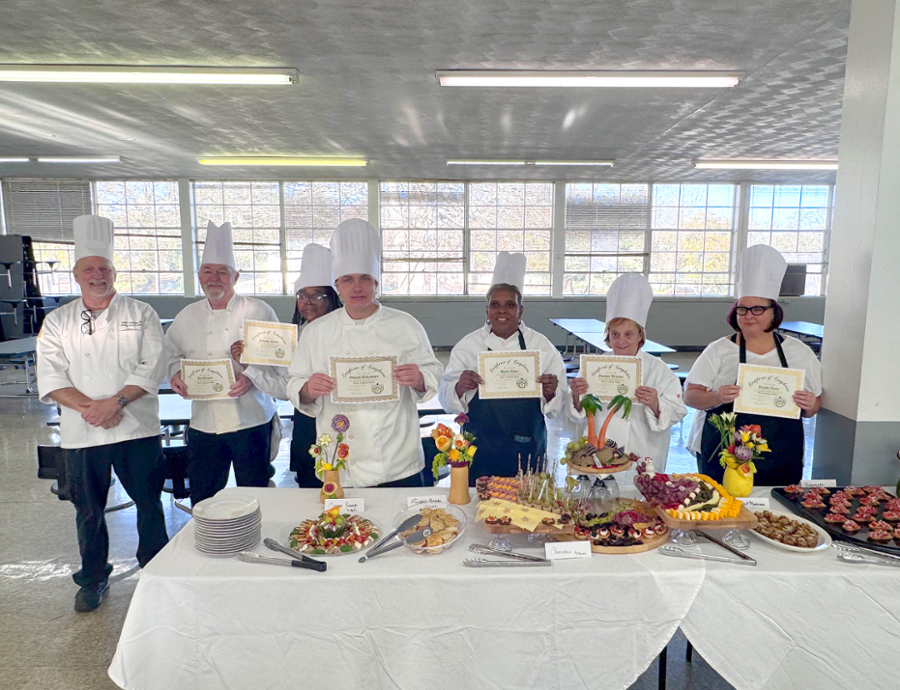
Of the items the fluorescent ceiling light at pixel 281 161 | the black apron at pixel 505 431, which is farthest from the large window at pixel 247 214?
the black apron at pixel 505 431

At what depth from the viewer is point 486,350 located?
2.65 meters

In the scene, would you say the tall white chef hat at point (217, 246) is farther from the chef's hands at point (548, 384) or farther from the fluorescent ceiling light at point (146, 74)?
the fluorescent ceiling light at point (146, 74)

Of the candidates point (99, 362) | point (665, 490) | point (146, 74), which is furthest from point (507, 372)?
point (146, 74)

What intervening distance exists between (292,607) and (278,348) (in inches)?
49.2

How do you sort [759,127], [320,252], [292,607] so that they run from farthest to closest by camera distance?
[759,127] → [320,252] → [292,607]

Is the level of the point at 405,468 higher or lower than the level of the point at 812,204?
lower

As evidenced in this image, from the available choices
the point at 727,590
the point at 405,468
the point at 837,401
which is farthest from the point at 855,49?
the point at 405,468

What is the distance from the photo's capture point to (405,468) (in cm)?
237

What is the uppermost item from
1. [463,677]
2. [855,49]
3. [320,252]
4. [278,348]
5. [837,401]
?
[855,49]

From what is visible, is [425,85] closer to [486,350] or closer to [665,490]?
[486,350]

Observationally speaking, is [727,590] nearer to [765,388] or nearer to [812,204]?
[765,388]

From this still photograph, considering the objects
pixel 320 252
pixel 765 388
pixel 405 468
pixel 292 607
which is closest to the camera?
pixel 292 607

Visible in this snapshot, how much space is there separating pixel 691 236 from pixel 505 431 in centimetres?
1027

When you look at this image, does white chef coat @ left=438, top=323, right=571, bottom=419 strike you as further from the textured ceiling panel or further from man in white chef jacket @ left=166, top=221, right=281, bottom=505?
the textured ceiling panel
